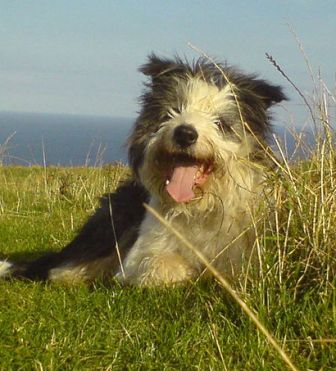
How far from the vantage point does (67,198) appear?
11.1 meters

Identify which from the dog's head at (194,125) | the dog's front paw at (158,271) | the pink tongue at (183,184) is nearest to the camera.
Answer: the dog's head at (194,125)

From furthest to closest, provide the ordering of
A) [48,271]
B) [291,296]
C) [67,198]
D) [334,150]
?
[67,198] < [48,271] < [334,150] < [291,296]

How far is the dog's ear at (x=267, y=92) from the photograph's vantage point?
5566 millimetres

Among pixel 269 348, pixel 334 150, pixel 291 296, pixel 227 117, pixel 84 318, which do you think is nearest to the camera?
pixel 269 348

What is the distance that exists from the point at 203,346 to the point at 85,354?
645mm

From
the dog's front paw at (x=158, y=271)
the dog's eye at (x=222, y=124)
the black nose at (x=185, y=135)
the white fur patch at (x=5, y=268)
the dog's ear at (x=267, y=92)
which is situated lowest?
the white fur patch at (x=5, y=268)

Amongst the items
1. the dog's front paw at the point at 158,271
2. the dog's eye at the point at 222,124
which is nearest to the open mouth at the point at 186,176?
the dog's eye at the point at 222,124

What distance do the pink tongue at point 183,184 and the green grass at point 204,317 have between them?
64cm

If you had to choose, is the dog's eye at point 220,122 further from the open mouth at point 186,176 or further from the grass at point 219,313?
the grass at point 219,313

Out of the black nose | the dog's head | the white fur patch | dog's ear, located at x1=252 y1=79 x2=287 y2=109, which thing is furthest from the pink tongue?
the white fur patch

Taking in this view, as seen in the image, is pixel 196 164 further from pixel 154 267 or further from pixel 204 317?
pixel 204 317

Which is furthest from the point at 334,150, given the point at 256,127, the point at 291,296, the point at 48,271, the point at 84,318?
the point at 48,271

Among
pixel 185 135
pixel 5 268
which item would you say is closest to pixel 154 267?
pixel 185 135

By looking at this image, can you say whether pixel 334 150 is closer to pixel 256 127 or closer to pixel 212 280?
pixel 256 127
